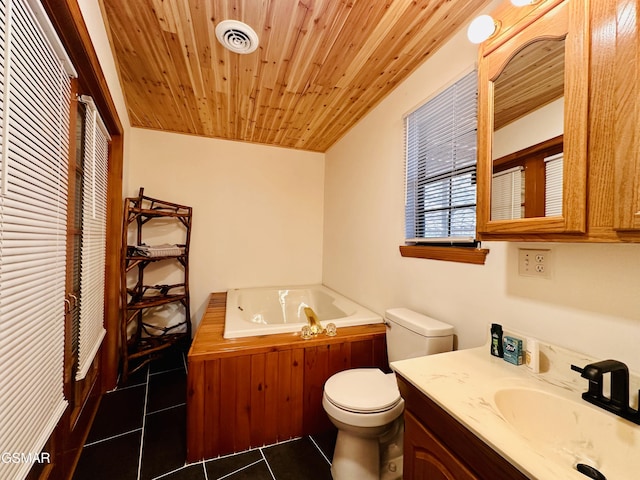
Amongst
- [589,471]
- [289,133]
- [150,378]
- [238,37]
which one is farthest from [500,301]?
[150,378]

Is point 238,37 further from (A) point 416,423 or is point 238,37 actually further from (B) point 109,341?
(B) point 109,341

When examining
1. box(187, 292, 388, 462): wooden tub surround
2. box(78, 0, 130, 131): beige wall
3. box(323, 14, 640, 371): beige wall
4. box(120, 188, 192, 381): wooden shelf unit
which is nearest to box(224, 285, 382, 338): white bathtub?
box(323, 14, 640, 371): beige wall

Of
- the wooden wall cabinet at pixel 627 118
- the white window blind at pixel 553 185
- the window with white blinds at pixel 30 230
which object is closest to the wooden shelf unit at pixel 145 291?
the window with white blinds at pixel 30 230

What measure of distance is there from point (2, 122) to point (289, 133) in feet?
7.84

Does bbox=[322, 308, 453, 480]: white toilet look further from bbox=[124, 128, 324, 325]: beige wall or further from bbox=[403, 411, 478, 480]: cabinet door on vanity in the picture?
bbox=[124, 128, 324, 325]: beige wall

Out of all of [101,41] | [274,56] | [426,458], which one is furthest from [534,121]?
[101,41]

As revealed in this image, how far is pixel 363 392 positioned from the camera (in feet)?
4.28

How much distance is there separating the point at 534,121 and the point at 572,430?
979mm

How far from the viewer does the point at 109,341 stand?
2074mm

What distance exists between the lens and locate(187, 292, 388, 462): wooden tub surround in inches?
57.7

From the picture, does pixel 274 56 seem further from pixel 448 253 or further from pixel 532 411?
pixel 532 411

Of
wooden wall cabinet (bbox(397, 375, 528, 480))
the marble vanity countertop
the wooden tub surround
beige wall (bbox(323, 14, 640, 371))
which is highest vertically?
beige wall (bbox(323, 14, 640, 371))

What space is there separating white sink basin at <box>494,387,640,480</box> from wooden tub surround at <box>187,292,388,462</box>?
0.99 m

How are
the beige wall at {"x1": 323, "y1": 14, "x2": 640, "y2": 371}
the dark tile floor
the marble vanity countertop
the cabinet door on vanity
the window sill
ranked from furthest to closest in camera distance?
the dark tile floor, the window sill, the beige wall at {"x1": 323, "y1": 14, "x2": 640, "y2": 371}, the cabinet door on vanity, the marble vanity countertop
